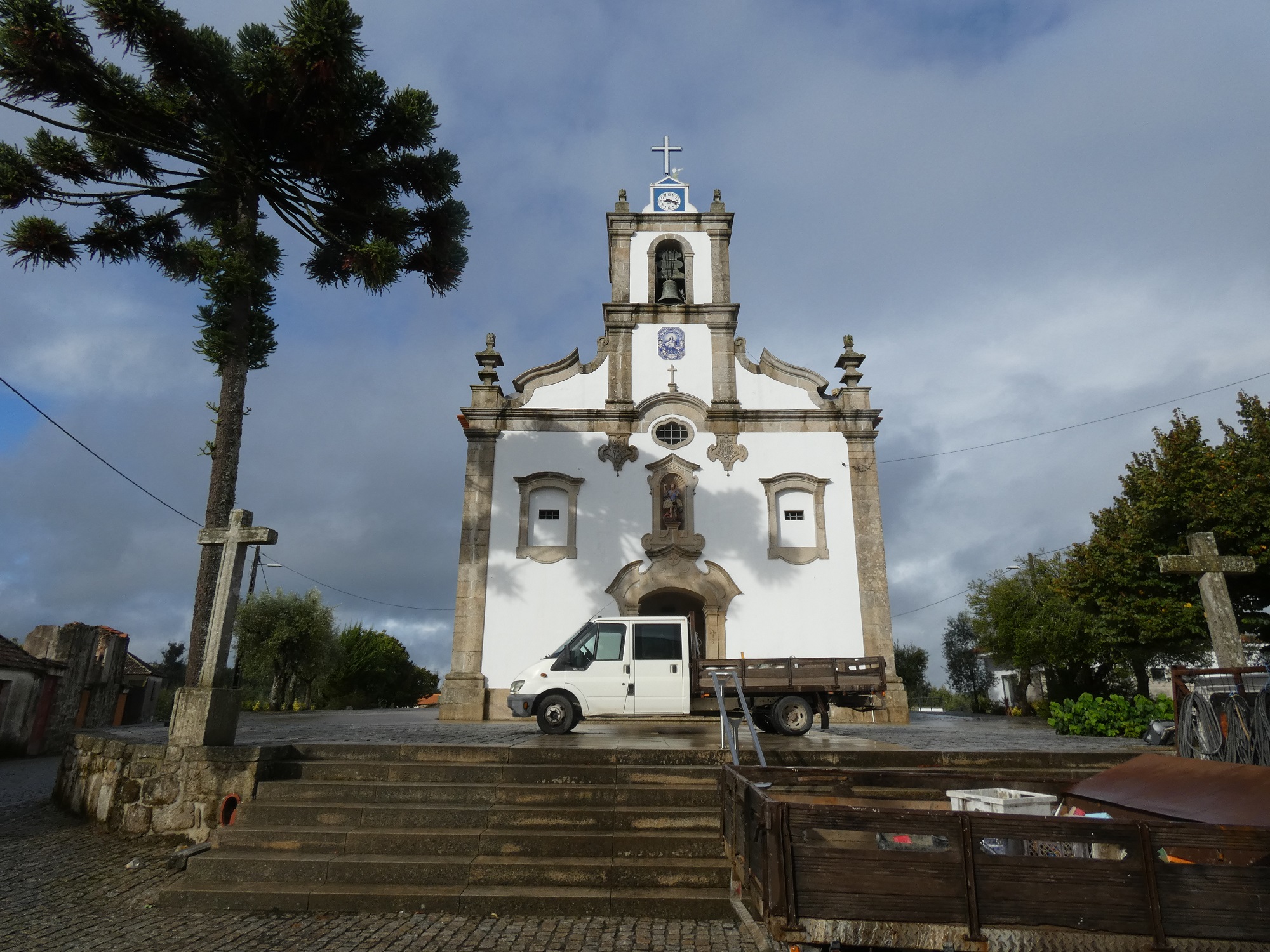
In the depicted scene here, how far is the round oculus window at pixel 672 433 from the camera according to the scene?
61.5ft

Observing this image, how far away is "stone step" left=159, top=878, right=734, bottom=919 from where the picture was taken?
546 centimetres

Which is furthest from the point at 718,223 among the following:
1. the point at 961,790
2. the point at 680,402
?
the point at 961,790

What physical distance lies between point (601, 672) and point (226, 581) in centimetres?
530

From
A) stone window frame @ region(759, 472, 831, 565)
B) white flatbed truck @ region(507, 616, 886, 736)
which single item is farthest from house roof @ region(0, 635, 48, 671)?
stone window frame @ region(759, 472, 831, 565)

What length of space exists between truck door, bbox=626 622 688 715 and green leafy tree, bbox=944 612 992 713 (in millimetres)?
42639

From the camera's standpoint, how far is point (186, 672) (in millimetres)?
10133

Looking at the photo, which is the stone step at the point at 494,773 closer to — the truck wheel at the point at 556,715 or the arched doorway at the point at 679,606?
the truck wheel at the point at 556,715

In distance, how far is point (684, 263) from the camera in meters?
20.7

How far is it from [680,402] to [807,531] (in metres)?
4.42

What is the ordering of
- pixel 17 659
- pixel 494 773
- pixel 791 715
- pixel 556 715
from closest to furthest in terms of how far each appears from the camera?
pixel 494 773, pixel 556 715, pixel 791 715, pixel 17 659

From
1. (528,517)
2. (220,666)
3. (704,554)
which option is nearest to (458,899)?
(220,666)

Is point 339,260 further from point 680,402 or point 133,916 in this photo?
point 133,916

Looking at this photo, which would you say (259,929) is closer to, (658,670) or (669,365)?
(658,670)

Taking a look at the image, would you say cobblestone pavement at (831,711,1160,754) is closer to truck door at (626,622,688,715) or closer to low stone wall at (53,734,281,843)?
truck door at (626,622,688,715)
